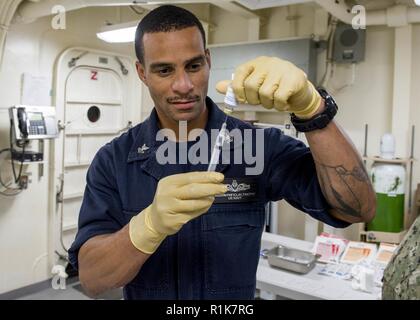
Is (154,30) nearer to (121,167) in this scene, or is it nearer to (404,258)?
(121,167)

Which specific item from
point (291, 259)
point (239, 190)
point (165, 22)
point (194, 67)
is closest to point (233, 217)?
point (239, 190)

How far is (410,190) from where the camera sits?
3.43 metres

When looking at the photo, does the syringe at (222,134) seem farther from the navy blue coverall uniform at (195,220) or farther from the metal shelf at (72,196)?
the metal shelf at (72,196)

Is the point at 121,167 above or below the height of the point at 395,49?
below

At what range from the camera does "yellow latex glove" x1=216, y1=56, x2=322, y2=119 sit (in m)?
0.92

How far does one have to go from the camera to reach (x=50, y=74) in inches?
145

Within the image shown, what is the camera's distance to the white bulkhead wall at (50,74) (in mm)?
3395

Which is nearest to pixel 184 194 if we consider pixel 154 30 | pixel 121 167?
pixel 121 167

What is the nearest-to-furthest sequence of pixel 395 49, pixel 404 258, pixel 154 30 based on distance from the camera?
pixel 404 258 → pixel 154 30 → pixel 395 49

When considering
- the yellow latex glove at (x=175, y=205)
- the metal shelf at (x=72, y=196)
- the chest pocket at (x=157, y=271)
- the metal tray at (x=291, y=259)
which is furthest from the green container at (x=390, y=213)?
the metal shelf at (x=72, y=196)

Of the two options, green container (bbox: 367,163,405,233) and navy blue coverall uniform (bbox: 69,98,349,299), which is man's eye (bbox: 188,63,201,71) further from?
green container (bbox: 367,163,405,233)

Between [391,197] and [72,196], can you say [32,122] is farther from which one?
[391,197]

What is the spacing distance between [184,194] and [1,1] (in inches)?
105

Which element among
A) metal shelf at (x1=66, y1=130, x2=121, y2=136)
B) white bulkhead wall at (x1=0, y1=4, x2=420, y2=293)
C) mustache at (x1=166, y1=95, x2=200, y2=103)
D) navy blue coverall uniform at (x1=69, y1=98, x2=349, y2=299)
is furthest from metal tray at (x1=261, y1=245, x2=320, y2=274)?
metal shelf at (x1=66, y1=130, x2=121, y2=136)
